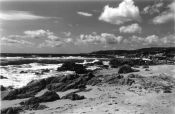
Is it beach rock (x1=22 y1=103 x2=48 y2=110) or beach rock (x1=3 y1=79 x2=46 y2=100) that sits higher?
beach rock (x1=3 y1=79 x2=46 y2=100)

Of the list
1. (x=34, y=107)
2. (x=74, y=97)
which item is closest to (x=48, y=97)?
(x=74, y=97)

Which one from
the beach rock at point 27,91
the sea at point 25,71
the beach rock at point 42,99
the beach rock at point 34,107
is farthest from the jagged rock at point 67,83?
the beach rock at point 34,107

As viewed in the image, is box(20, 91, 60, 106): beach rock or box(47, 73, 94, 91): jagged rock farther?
box(47, 73, 94, 91): jagged rock

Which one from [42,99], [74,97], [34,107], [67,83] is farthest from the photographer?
[67,83]

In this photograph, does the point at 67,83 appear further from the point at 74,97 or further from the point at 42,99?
the point at 42,99

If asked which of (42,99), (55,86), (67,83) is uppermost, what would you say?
(67,83)

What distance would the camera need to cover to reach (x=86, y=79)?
2428 centimetres

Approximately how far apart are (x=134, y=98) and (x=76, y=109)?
4534 millimetres

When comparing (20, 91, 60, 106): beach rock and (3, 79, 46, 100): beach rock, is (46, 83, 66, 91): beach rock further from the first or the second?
(20, 91, 60, 106): beach rock

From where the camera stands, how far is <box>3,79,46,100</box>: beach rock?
18.4m

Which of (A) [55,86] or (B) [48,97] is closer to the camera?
(B) [48,97]

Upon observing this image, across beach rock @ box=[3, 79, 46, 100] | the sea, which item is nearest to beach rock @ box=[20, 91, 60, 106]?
beach rock @ box=[3, 79, 46, 100]

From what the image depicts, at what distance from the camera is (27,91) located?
1988cm

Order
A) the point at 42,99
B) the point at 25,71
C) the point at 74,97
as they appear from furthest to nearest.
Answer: the point at 25,71 < the point at 74,97 < the point at 42,99
